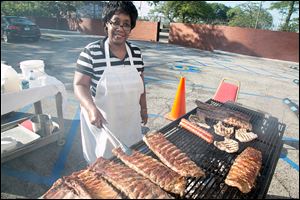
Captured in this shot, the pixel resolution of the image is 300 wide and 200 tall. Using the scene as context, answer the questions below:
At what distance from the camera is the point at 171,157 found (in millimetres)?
2178

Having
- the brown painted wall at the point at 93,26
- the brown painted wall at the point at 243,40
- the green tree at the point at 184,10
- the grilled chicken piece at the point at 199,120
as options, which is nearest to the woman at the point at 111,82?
the grilled chicken piece at the point at 199,120

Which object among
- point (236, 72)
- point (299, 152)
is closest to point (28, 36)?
point (236, 72)

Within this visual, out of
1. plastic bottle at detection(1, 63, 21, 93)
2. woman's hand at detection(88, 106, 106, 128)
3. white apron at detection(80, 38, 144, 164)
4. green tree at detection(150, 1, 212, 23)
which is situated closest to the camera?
woman's hand at detection(88, 106, 106, 128)

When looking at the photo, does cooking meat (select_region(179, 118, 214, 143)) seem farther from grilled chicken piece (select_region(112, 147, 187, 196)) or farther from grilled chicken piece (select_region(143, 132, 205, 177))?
grilled chicken piece (select_region(112, 147, 187, 196))

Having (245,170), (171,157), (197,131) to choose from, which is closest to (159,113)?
(197,131)

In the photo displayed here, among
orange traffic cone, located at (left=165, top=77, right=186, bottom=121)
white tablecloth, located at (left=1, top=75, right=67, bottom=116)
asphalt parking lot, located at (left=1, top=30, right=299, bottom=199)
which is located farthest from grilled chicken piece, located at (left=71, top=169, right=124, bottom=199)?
orange traffic cone, located at (left=165, top=77, right=186, bottom=121)

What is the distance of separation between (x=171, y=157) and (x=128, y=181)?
548 millimetres

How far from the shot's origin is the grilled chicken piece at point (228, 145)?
2549 millimetres

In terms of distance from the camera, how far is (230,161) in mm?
2426

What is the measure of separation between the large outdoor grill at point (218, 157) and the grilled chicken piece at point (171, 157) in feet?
0.28

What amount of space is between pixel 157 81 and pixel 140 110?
20.1 ft

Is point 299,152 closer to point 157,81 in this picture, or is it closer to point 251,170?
point 251,170

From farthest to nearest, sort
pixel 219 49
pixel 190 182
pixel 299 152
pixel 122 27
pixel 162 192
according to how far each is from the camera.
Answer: pixel 219 49, pixel 299 152, pixel 122 27, pixel 190 182, pixel 162 192

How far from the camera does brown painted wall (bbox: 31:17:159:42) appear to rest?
26.9 metres
